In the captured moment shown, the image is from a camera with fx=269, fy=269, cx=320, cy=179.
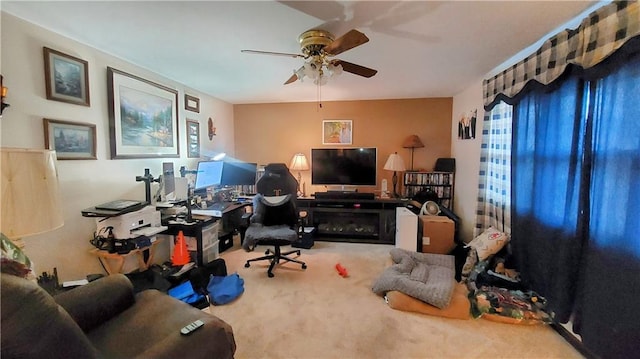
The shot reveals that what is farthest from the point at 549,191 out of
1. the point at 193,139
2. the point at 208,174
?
the point at 193,139

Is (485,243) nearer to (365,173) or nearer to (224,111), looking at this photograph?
(365,173)

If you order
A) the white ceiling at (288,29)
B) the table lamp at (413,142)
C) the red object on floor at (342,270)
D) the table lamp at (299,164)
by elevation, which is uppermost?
the white ceiling at (288,29)

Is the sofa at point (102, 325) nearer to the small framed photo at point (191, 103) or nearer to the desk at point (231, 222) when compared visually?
the desk at point (231, 222)

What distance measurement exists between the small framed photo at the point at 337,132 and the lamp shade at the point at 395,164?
0.78m

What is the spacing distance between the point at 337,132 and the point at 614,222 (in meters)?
3.53

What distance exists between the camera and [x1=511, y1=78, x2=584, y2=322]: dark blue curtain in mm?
1790

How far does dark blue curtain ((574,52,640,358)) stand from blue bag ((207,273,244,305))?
8.40 feet

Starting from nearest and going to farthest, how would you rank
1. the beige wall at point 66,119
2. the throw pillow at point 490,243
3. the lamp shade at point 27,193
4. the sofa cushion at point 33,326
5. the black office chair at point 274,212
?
the sofa cushion at point 33,326, the lamp shade at point 27,193, the beige wall at point 66,119, the throw pillow at point 490,243, the black office chair at point 274,212

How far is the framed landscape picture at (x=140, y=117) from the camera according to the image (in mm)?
2486

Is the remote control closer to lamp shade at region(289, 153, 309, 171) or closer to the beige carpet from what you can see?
the beige carpet

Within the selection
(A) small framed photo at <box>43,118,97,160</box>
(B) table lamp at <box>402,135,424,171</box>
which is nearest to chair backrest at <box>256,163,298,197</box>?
(A) small framed photo at <box>43,118,97,160</box>

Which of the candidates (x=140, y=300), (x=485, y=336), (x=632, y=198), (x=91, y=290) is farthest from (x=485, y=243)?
(x=91, y=290)

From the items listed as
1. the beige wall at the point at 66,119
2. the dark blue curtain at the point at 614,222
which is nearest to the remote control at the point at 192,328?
the beige wall at the point at 66,119

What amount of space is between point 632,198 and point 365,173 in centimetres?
297
